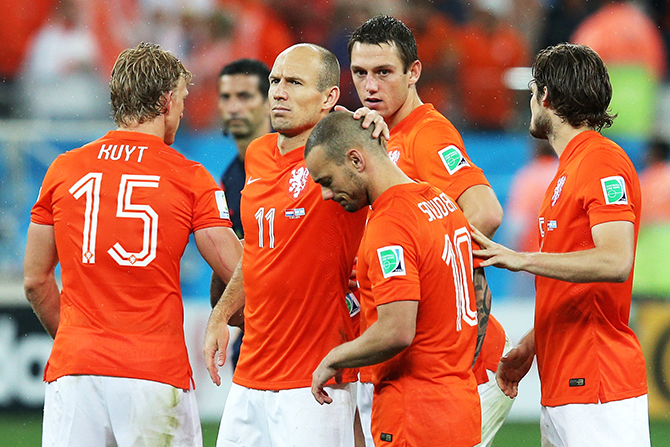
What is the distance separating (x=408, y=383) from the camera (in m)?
3.27

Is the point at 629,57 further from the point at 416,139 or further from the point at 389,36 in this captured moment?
the point at 416,139

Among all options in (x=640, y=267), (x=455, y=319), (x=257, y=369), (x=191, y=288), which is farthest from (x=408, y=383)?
(x=640, y=267)

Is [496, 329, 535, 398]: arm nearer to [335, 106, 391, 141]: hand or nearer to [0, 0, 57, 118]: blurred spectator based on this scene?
[335, 106, 391, 141]: hand

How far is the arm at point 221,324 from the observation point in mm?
4074

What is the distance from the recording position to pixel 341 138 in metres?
3.34

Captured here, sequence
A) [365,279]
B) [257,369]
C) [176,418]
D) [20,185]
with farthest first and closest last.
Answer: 1. [20,185]
2. [257,369]
3. [176,418]
4. [365,279]

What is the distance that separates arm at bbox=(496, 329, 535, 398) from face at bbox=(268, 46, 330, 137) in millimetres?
1465

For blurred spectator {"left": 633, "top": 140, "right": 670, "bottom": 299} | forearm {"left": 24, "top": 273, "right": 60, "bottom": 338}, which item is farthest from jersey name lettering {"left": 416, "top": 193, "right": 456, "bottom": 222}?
blurred spectator {"left": 633, "top": 140, "right": 670, "bottom": 299}

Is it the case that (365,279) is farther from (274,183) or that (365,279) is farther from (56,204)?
(56,204)

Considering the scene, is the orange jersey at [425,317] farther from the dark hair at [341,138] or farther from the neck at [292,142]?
the neck at [292,142]

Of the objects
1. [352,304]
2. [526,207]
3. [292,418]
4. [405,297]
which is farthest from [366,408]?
[526,207]

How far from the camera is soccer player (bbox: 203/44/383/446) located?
151 inches

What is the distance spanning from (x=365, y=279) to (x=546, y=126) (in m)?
1.28

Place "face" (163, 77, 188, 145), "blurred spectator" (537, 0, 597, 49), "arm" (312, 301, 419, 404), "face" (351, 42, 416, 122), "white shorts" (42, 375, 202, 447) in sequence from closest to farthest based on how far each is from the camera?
"arm" (312, 301, 419, 404) < "white shorts" (42, 375, 202, 447) < "face" (163, 77, 188, 145) < "face" (351, 42, 416, 122) < "blurred spectator" (537, 0, 597, 49)
